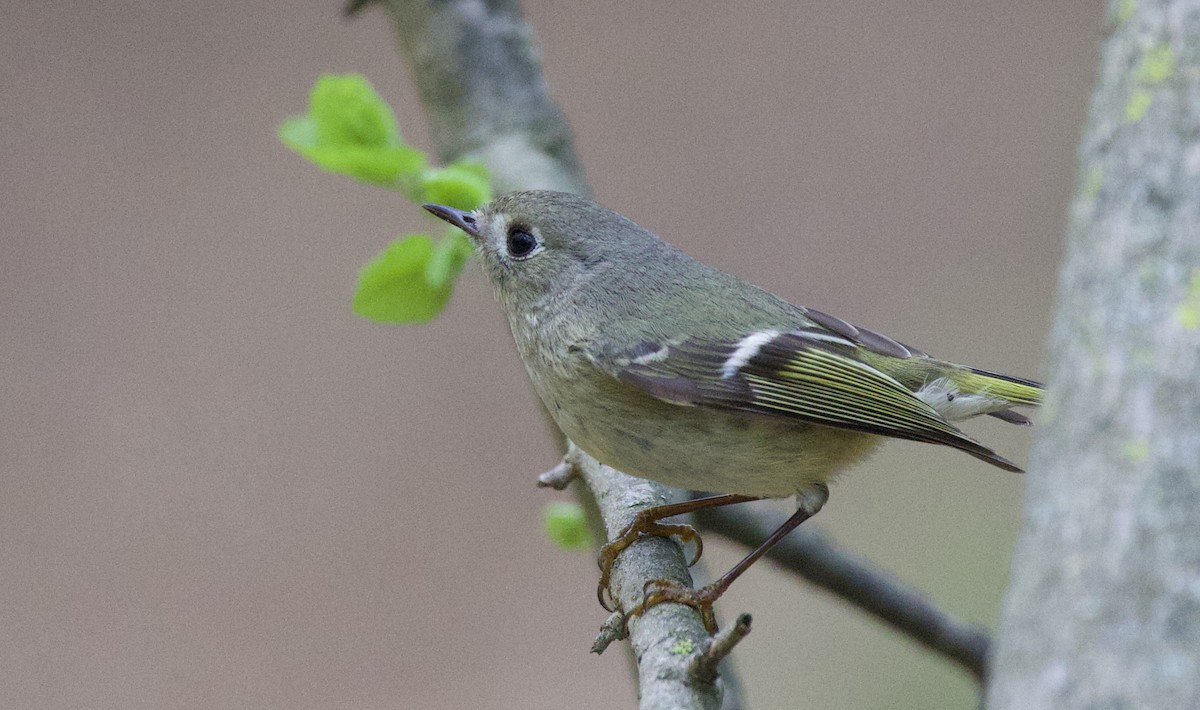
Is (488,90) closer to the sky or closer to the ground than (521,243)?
closer to the sky

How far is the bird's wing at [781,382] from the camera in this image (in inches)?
49.7

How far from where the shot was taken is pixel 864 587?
158 cm

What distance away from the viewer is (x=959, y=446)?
1240mm

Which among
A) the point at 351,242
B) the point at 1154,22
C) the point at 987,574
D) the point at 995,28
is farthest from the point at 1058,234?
the point at 1154,22

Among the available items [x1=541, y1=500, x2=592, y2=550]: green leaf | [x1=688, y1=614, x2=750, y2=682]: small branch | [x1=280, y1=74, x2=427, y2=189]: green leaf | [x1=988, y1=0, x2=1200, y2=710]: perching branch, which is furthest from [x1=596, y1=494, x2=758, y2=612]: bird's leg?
[x1=988, y1=0, x2=1200, y2=710]: perching branch

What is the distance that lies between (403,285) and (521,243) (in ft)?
0.56

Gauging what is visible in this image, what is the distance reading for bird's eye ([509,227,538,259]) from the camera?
1485mm

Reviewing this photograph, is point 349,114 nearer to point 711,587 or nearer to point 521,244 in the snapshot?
point 521,244

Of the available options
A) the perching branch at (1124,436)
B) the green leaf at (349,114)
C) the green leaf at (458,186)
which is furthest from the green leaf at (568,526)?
the perching branch at (1124,436)

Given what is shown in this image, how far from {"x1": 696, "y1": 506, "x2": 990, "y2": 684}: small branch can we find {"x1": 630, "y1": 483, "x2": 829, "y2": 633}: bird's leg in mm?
179

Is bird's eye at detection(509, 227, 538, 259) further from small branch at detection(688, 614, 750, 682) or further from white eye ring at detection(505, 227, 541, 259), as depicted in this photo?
small branch at detection(688, 614, 750, 682)

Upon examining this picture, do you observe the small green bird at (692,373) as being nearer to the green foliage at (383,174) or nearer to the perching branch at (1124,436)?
the green foliage at (383,174)

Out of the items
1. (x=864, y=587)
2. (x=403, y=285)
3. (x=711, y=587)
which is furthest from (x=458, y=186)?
(x=864, y=587)

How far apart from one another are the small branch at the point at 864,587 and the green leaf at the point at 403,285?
0.50m
